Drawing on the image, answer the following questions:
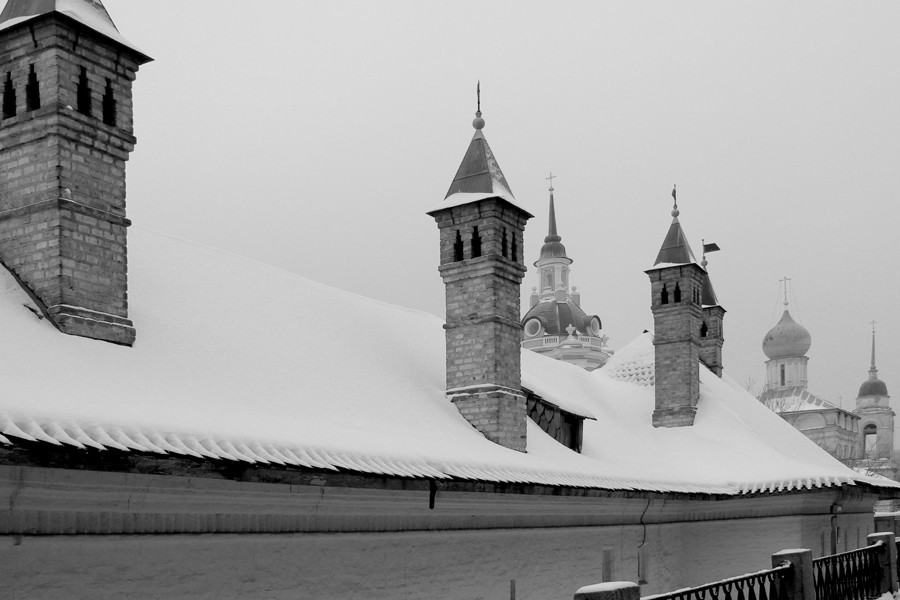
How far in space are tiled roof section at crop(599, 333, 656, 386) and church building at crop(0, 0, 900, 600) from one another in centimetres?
412

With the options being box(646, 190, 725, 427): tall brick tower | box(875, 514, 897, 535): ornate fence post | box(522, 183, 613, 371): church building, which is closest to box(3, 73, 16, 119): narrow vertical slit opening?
box(646, 190, 725, 427): tall brick tower

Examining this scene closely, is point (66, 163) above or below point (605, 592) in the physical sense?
above

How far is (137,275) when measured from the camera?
12.0 meters

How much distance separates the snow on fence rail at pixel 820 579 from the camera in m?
10.1

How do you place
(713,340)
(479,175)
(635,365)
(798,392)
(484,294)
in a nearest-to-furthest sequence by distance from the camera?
(484,294), (479,175), (635,365), (713,340), (798,392)

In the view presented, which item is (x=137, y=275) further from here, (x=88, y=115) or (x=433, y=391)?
(x=433, y=391)

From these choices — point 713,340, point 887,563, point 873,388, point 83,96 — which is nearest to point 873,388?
point 873,388

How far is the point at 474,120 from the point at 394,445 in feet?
24.2

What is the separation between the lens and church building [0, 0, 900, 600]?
7742 mm

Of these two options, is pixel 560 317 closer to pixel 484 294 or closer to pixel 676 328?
pixel 676 328

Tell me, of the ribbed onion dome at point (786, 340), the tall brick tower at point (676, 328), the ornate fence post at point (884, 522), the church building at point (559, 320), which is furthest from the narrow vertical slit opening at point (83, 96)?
the ribbed onion dome at point (786, 340)

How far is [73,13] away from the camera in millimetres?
10062

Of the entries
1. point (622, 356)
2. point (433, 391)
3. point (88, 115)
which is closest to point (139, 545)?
point (88, 115)

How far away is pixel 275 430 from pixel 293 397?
1.87 meters
